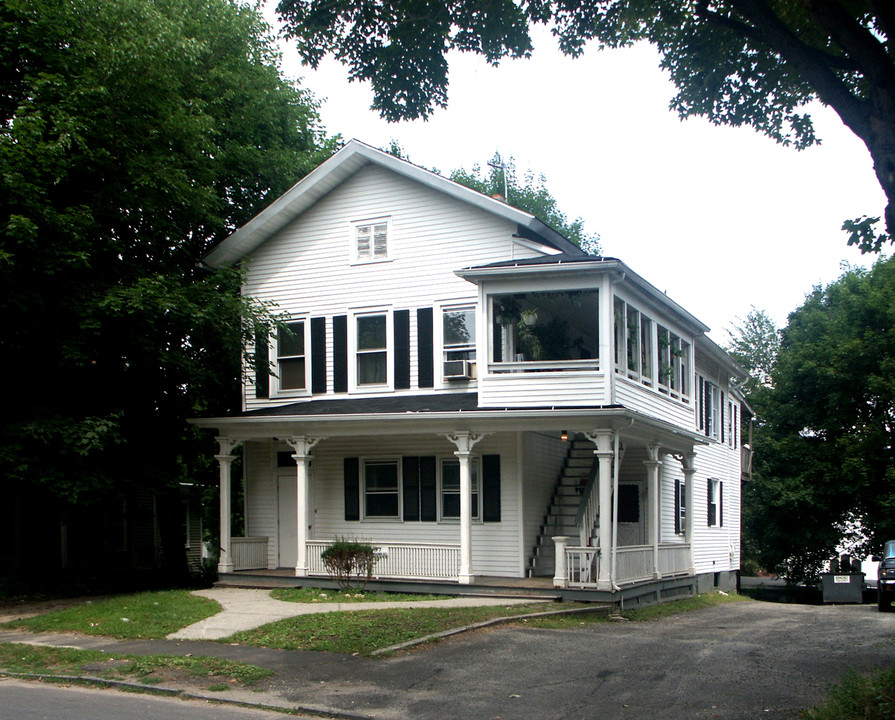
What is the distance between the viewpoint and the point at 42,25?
1855cm

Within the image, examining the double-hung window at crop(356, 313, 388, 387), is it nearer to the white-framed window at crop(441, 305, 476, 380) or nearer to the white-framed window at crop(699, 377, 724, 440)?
the white-framed window at crop(441, 305, 476, 380)

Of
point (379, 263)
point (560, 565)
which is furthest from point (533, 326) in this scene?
point (560, 565)

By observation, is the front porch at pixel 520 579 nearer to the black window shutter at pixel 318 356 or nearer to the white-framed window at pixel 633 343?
the white-framed window at pixel 633 343

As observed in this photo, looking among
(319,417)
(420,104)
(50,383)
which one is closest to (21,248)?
(50,383)

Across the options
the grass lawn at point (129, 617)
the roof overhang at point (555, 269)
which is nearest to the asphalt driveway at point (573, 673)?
the grass lawn at point (129, 617)

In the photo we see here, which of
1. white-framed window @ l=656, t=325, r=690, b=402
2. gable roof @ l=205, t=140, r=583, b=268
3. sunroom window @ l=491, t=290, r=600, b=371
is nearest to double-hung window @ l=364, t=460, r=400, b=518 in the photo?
sunroom window @ l=491, t=290, r=600, b=371

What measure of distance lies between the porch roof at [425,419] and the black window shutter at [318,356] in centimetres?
47

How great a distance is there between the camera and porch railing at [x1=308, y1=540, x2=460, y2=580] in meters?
19.0

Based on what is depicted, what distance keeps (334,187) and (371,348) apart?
3894 millimetres

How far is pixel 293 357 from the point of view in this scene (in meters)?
22.6

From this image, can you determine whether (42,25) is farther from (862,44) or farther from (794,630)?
(794,630)

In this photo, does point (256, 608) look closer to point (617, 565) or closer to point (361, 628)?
point (361, 628)

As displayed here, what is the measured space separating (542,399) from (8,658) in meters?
10.0

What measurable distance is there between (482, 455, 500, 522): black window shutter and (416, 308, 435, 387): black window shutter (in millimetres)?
2136
